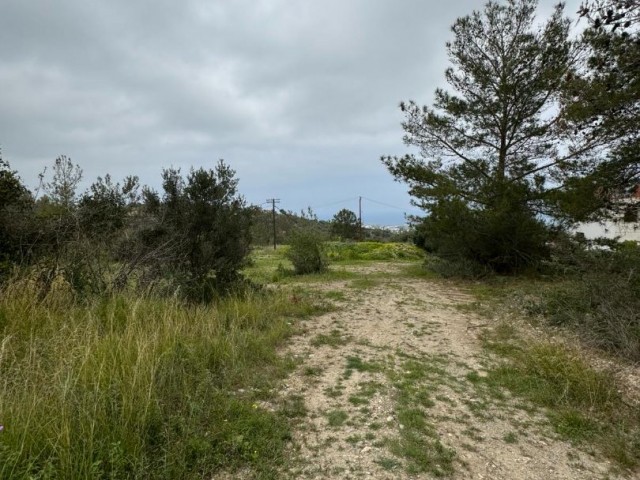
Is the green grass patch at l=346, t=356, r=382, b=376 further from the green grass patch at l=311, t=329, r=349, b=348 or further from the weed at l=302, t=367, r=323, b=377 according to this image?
the green grass patch at l=311, t=329, r=349, b=348

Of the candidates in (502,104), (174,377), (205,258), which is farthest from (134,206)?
(502,104)

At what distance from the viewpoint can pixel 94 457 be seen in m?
2.05

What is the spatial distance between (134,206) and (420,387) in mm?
5182

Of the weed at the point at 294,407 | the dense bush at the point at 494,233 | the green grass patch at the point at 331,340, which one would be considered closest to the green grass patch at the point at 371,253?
the dense bush at the point at 494,233

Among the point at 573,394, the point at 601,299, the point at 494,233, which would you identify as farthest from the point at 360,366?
the point at 494,233

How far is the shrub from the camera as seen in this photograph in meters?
11.2

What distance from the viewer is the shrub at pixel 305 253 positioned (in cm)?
1124

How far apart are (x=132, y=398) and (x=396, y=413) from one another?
1.91m

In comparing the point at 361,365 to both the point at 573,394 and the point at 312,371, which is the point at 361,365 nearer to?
the point at 312,371

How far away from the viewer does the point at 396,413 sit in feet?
9.61

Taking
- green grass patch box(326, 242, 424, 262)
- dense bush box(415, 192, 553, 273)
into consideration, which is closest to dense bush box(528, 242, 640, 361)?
dense bush box(415, 192, 553, 273)

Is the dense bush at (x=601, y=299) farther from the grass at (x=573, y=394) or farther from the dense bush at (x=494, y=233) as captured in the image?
the dense bush at (x=494, y=233)

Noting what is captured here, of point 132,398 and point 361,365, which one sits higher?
point 132,398

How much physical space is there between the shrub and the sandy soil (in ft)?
18.7
